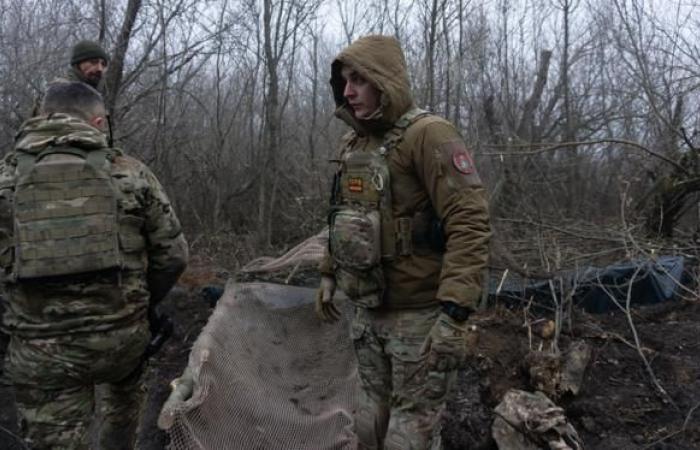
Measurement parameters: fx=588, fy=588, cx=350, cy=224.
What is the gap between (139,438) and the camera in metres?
3.38

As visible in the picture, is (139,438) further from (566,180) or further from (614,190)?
(614,190)

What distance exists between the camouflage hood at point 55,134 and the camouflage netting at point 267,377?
1.29m

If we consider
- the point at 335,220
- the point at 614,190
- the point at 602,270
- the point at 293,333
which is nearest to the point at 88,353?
the point at 335,220

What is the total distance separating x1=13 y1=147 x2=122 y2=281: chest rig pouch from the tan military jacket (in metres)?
1.10

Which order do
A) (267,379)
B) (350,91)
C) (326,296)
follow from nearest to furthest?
1. (350,91)
2. (326,296)
3. (267,379)

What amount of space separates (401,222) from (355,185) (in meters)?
0.26

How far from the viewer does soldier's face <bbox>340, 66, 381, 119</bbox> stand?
2.36 m

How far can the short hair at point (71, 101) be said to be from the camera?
2432 millimetres

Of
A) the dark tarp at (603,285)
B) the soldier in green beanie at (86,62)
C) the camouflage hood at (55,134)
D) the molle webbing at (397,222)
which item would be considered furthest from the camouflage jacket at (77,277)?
the dark tarp at (603,285)

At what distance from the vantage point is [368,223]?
7.72 feet

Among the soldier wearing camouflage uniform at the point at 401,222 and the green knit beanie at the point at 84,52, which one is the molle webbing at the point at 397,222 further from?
the green knit beanie at the point at 84,52

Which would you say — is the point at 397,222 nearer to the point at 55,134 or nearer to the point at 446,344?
the point at 446,344

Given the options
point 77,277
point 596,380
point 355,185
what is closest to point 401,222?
point 355,185

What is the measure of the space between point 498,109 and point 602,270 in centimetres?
662
